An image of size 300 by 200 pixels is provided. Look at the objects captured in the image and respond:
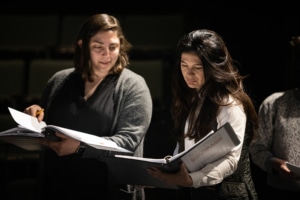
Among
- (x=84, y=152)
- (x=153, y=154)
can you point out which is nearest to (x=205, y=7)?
(x=153, y=154)

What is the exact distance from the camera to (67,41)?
3.44 metres

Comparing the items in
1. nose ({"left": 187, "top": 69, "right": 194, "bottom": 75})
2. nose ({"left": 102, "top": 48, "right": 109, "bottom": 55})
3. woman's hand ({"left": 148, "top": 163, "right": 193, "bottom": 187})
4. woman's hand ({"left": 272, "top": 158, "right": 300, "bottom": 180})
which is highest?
nose ({"left": 102, "top": 48, "right": 109, "bottom": 55})

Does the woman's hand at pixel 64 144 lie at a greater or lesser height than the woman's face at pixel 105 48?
lesser

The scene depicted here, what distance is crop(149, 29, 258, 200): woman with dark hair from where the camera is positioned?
1444 millimetres

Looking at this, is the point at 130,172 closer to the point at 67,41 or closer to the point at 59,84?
the point at 59,84

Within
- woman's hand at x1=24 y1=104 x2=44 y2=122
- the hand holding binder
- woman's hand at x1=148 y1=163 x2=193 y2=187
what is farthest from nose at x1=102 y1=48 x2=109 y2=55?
woman's hand at x1=148 y1=163 x2=193 y2=187

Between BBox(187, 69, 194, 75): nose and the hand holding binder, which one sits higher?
BBox(187, 69, 194, 75): nose

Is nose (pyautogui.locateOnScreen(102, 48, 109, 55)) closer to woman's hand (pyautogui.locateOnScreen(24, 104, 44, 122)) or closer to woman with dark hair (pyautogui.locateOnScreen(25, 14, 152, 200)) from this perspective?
woman with dark hair (pyautogui.locateOnScreen(25, 14, 152, 200))

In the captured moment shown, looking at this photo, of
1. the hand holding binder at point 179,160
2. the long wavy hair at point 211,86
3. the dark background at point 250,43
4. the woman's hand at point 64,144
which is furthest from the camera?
the dark background at point 250,43

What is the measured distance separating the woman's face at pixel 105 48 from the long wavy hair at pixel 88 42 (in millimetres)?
19

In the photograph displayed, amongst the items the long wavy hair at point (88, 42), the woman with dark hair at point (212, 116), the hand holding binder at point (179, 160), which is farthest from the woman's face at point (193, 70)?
the long wavy hair at point (88, 42)

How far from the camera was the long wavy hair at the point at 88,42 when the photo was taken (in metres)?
1.88

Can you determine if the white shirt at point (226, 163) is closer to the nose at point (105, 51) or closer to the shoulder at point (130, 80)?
the shoulder at point (130, 80)

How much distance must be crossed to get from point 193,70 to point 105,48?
0.43 meters
